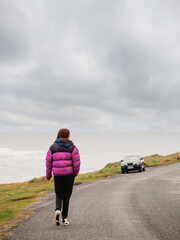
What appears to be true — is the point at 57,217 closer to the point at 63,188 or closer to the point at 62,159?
the point at 63,188

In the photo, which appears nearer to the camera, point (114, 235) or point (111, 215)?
point (114, 235)

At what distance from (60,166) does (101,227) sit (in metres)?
1.77

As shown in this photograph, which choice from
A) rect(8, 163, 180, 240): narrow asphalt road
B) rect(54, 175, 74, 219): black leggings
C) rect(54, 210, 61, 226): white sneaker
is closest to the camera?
rect(8, 163, 180, 240): narrow asphalt road

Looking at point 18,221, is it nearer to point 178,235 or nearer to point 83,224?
point 83,224

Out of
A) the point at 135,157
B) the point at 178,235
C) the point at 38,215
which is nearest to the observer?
the point at 178,235

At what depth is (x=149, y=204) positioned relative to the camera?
920cm

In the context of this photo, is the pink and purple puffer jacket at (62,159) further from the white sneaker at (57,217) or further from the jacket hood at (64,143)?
the white sneaker at (57,217)

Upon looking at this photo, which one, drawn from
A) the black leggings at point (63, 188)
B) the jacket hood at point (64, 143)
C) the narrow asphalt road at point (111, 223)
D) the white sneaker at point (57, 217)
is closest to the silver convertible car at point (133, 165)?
the narrow asphalt road at point (111, 223)

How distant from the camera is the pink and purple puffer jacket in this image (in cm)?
645

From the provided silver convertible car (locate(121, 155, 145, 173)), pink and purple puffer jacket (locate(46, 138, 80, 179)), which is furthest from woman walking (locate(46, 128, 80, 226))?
silver convertible car (locate(121, 155, 145, 173))

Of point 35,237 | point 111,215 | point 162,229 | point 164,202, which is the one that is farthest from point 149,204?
point 35,237

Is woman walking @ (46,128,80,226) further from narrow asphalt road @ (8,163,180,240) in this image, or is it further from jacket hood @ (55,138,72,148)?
narrow asphalt road @ (8,163,180,240)

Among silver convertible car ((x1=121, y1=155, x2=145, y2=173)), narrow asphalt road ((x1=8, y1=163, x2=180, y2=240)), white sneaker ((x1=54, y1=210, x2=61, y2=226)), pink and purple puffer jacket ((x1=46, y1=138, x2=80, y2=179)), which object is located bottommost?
narrow asphalt road ((x1=8, y1=163, x2=180, y2=240))

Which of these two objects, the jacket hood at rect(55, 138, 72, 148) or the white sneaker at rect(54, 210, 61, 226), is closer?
the white sneaker at rect(54, 210, 61, 226)
